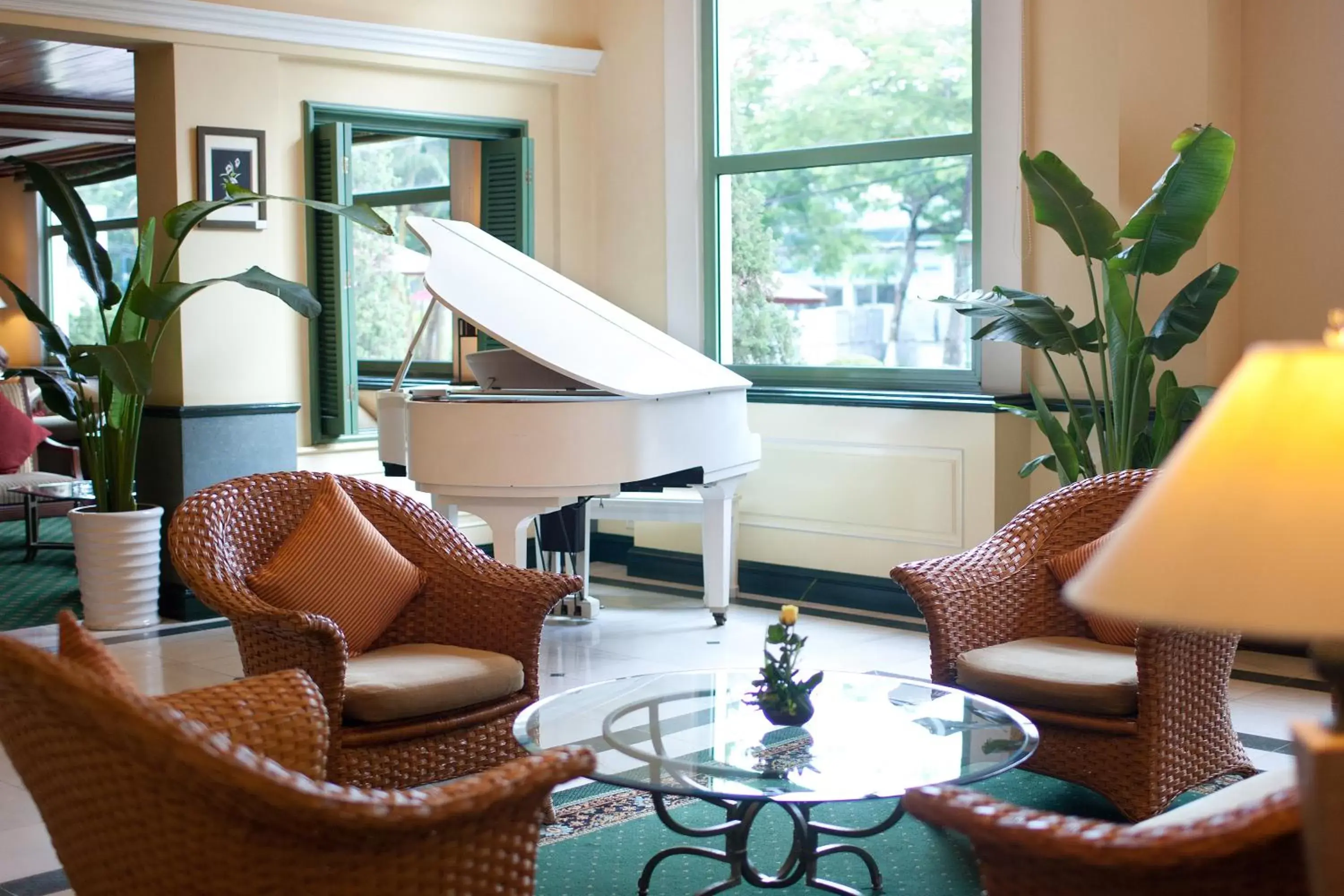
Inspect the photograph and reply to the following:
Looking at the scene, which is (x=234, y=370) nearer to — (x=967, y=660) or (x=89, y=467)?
(x=89, y=467)

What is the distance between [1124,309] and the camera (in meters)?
4.80

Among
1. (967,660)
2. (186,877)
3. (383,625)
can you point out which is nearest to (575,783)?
(383,625)

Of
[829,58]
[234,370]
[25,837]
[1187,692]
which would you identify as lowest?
[25,837]

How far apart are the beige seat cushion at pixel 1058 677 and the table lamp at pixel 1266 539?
1965 mm

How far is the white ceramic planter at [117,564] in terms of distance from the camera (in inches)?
220

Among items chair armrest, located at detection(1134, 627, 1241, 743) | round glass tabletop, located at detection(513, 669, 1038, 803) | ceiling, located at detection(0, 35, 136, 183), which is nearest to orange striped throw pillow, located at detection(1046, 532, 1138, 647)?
chair armrest, located at detection(1134, 627, 1241, 743)

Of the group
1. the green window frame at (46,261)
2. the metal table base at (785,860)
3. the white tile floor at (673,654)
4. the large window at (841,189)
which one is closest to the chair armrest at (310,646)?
the metal table base at (785,860)

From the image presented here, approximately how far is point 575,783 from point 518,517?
46.8 inches

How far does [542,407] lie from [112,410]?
78.8 inches

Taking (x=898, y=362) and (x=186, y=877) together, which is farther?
(x=898, y=362)

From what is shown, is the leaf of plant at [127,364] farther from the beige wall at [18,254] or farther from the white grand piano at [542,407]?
the beige wall at [18,254]

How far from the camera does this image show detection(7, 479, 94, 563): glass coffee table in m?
6.91

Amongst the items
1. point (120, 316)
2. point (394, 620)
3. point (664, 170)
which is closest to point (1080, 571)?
point (394, 620)

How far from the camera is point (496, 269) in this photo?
505 cm
